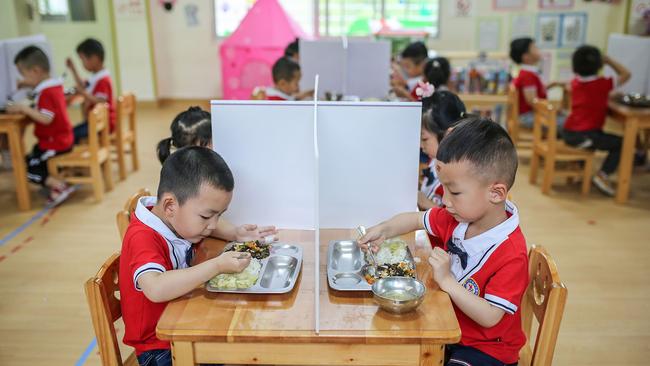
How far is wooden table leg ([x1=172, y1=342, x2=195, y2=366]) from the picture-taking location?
129cm

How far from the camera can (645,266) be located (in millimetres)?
3262

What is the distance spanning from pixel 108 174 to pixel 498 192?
143 inches

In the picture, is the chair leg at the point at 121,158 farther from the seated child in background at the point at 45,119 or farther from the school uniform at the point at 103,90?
the seated child in background at the point at 45,119

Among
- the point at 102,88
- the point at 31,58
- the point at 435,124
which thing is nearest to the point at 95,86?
the point at 102,88

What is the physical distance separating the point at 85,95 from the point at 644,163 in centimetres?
464

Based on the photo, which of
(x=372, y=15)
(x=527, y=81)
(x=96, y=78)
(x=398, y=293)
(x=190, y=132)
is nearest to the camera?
(x=398, y=293)

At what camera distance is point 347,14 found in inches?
280

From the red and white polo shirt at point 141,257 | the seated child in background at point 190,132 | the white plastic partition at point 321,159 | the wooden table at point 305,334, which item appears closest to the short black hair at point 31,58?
the seated child in background at point 190,132

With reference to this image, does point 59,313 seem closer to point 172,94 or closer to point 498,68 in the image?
point 498,68

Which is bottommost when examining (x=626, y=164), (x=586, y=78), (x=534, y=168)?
(x=534, y=168)

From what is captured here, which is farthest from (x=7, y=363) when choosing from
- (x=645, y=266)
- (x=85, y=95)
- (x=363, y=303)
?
(x=645, y=266)

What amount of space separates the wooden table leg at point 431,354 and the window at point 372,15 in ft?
19.6

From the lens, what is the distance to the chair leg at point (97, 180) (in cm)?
418

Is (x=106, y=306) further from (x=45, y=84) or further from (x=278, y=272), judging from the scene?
(x=45, y=84)
